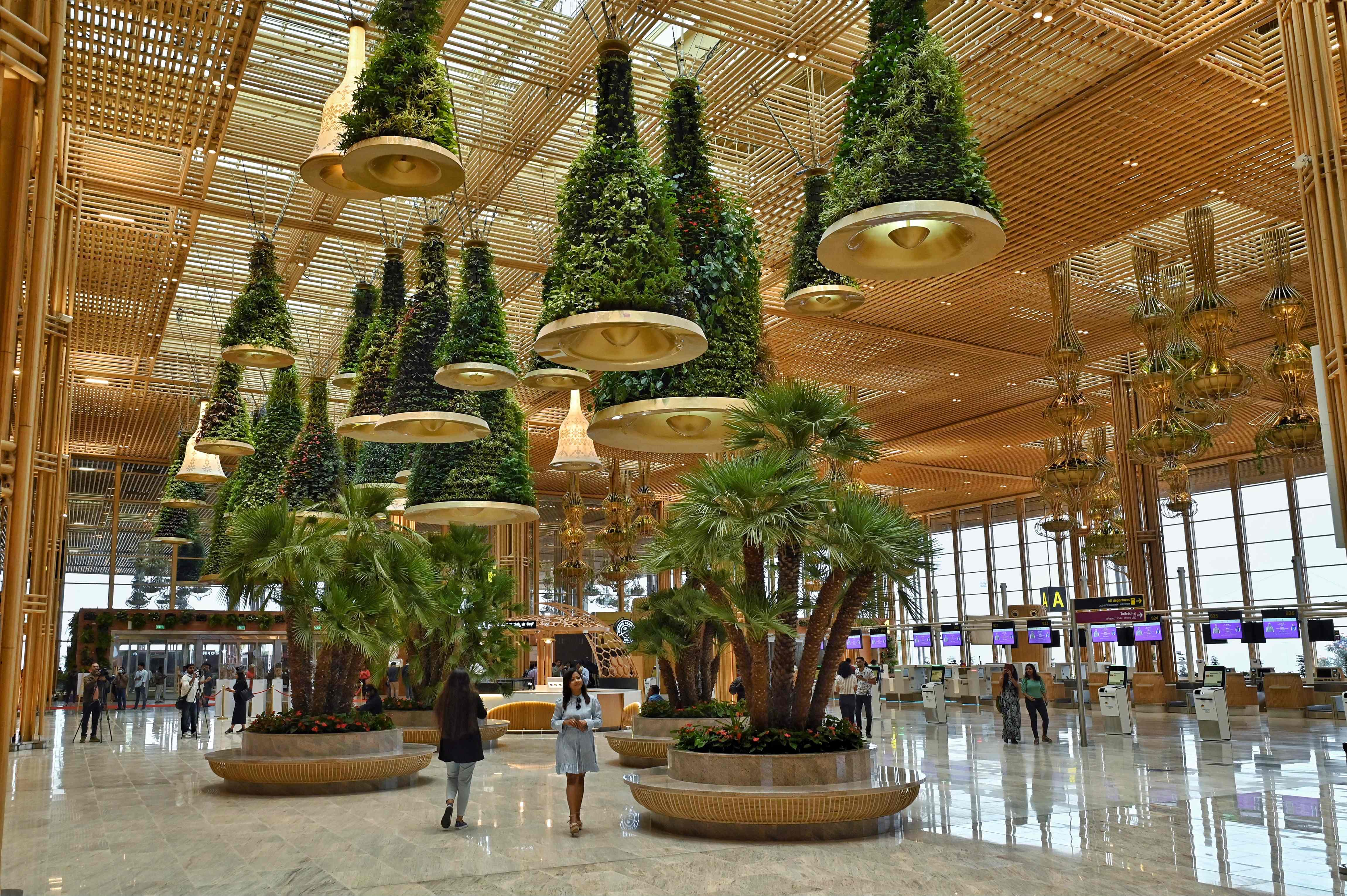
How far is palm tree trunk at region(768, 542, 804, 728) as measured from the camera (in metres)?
8.99

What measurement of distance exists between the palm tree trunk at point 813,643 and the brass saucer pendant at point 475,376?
10.8 ft

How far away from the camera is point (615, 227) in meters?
7.24

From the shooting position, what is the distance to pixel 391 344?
36.3 ft

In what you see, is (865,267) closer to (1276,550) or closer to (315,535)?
(315,535)

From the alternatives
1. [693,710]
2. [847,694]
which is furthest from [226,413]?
[847,694]

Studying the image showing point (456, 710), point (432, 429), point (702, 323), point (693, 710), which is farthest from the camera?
point (693, 710)

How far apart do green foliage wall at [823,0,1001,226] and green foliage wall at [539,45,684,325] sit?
1156 millimetres

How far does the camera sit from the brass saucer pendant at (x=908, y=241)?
241 inches

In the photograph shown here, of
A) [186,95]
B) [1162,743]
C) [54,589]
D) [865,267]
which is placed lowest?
[1162,743]

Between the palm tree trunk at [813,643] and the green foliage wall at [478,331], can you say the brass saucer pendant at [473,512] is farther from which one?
the palm tree trunk at [813,643]

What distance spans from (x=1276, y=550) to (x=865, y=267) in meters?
34.1

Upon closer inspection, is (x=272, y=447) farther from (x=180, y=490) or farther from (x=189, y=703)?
(x=189, y=703)

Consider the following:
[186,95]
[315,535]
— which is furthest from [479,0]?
[315,535]

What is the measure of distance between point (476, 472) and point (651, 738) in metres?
4.33
